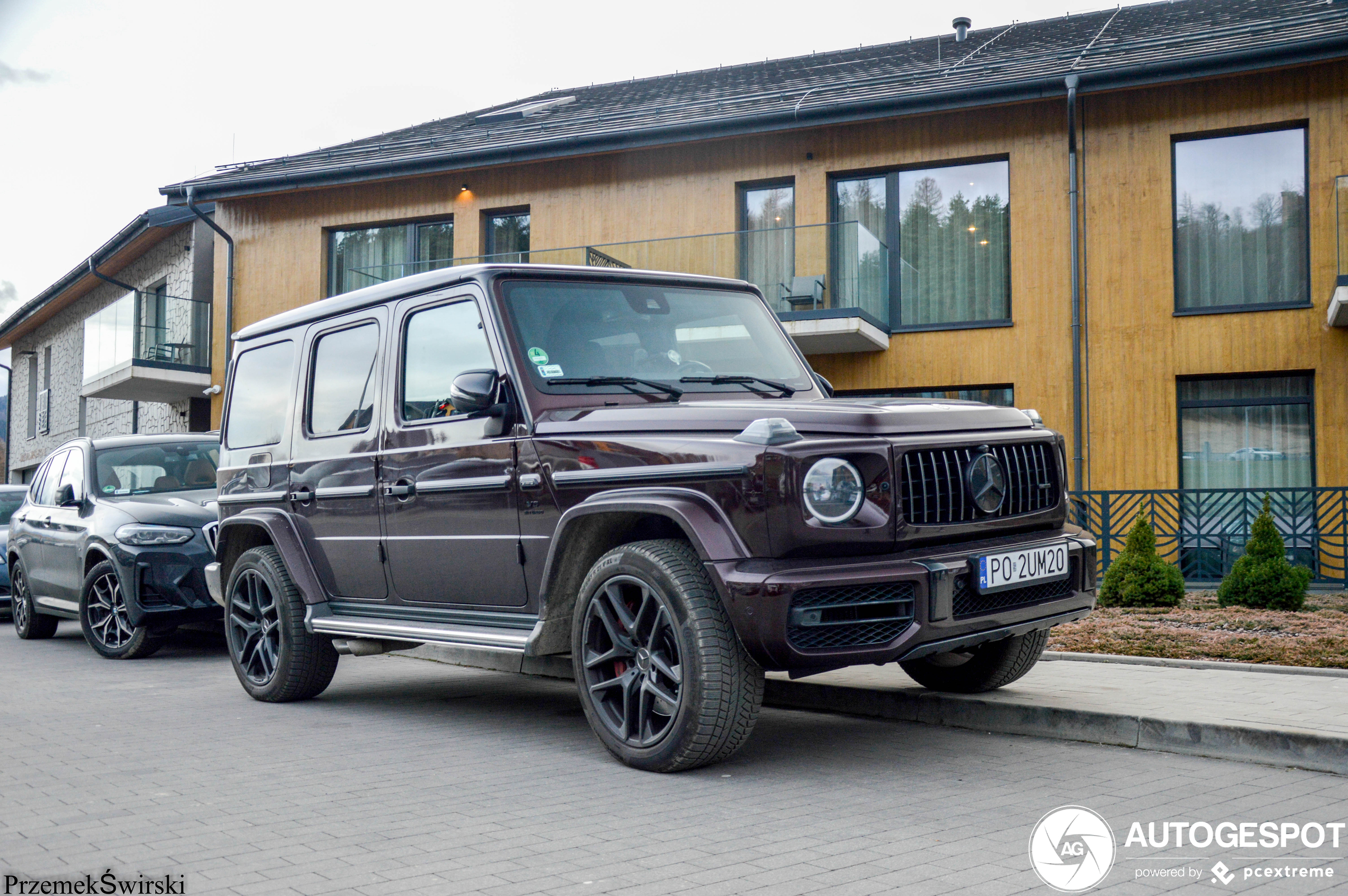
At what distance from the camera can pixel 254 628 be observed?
288 inches

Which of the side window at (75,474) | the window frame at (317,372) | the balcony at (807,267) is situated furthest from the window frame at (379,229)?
the window frame at (317,372)

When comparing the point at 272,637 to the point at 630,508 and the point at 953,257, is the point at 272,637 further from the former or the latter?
the point at 953,257

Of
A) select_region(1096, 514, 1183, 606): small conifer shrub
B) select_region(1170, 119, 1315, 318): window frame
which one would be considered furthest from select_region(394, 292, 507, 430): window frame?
select_region(1170, 119, 1315, 318): window frame

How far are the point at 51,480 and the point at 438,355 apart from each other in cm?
722

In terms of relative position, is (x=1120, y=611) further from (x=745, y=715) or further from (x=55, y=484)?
(x=55, y=484)

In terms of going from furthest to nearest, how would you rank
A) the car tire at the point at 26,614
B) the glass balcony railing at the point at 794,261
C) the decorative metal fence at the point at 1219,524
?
the glass balcony railing at the point at 794,261 → the decorative metal fence at the point at 1219,524 → the car tire at the point at 26,614

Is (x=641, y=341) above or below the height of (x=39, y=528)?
above

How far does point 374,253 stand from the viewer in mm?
21812

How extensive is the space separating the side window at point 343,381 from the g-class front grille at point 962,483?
3016 mm

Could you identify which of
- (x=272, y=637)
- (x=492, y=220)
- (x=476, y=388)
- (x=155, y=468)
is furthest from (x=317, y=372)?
(x=492, y=220)

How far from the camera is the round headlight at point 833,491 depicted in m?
4.61

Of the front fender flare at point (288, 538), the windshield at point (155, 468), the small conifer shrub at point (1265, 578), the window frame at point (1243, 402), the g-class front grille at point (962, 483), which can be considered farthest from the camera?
the window frame at point (1243, 402)

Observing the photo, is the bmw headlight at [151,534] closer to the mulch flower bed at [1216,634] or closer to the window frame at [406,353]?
the window frame at [406,353]

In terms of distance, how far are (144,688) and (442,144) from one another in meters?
14.1
